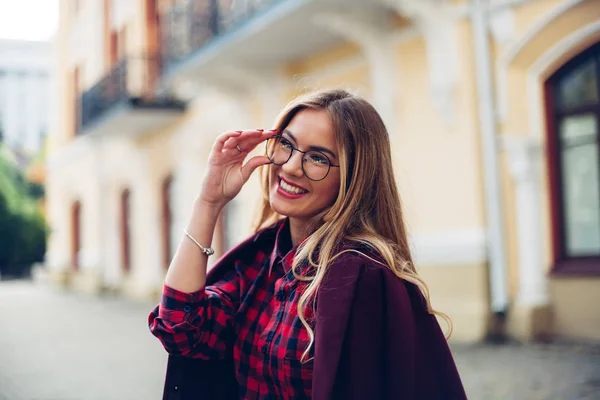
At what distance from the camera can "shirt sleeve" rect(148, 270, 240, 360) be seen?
2020 mm

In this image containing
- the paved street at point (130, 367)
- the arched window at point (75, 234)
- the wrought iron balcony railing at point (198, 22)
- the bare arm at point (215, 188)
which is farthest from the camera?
the arched window at point (75, 234)

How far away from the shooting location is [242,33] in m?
10.1

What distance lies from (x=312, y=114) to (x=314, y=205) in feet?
0.82

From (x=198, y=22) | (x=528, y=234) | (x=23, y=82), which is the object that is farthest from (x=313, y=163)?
(x=23, y=82)

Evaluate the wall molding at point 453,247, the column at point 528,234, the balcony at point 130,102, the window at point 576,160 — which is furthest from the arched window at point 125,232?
the window at point 576,160

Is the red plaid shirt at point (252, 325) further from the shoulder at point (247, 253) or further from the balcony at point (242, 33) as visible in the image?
the balcony at point (242, 33)

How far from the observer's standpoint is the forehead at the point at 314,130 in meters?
1.96

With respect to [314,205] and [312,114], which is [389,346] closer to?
[314,205]

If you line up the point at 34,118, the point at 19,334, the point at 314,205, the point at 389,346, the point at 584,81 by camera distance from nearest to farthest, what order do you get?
the point at 389,346
the point at 314,205
the point at 584,81
the point at 19,334
the point at 34,118

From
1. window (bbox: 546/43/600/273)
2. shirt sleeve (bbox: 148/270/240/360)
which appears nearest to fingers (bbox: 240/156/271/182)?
shirt sleeve (bbox: 148/270/240/360)

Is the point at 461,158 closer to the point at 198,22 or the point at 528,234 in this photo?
the point at 528,234

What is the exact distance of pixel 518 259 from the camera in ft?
25.2

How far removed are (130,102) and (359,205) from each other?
44.2ft

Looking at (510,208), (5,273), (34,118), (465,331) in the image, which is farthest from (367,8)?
(34,118)
